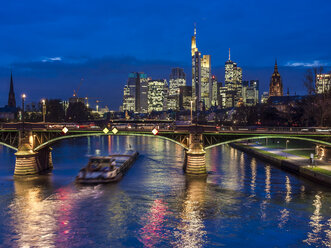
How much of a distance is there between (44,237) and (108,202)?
523 inches

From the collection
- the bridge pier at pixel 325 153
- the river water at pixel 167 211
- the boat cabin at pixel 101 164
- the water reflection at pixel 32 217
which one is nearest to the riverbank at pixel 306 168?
the river water at pixel 167 211

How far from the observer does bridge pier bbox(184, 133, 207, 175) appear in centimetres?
6956

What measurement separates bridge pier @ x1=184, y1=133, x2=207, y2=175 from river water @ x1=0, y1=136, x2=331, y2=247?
1.92 m

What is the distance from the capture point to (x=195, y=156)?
2768 inches

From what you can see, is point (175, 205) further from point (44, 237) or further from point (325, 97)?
point (325, 97)

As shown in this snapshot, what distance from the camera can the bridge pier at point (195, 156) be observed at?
69.6 metres

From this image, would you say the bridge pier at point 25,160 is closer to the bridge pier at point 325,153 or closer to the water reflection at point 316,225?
the water reflection at point 316,225

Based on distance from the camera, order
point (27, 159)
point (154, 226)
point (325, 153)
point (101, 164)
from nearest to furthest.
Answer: point (154, 226), point (101, 164), point (27, 159), point (325, 153)

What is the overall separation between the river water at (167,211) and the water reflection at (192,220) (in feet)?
0.33

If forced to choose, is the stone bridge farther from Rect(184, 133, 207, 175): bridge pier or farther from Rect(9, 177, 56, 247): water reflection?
Rect(9, 177, 56, 247): water reflection

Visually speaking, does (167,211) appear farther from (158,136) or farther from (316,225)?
(158,136)

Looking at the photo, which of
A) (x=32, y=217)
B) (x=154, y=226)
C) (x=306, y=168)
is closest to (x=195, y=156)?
(x=306, y=168)

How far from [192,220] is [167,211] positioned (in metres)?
4.41

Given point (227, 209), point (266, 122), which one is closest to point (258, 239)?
point (227, 209)
